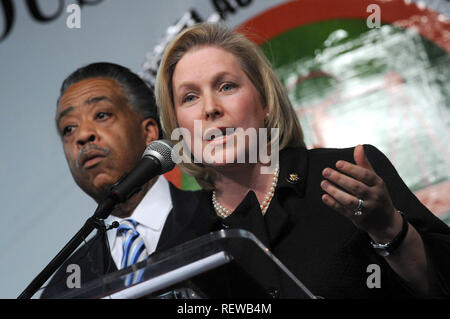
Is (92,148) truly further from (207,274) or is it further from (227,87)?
(207,274)

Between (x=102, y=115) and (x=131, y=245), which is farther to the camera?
(x=102, y=115)

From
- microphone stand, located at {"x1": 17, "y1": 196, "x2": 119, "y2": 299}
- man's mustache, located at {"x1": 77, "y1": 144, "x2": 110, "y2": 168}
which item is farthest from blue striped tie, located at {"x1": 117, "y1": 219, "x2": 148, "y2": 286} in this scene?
microphone stand, located at {"x1": 17, "y1": 196, "x2": 119, "y2": 299}

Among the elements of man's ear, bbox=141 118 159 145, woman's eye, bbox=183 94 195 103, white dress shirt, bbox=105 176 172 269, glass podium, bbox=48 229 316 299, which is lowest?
glass podium, bbox=48 229 316 299

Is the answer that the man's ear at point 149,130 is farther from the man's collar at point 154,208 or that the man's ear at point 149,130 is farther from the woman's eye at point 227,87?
the woman's eye at point 227,87

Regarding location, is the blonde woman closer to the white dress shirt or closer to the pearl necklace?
the pearl necklace

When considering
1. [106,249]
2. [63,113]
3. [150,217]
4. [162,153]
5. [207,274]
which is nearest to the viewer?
[207,274]

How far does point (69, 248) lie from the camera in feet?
4.36

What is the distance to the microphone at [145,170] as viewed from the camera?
1360mm

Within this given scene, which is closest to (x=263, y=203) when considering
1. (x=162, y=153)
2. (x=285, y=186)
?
(x=285, y=186)

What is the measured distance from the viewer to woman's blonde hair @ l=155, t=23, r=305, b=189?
5.81 feet

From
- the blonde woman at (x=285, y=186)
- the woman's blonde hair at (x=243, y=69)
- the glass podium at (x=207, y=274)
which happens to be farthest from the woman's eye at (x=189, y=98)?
the glass podium at (x=207, y=274)

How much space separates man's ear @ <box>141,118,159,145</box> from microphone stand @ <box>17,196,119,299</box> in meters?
0.88

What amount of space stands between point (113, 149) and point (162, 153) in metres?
0.74
